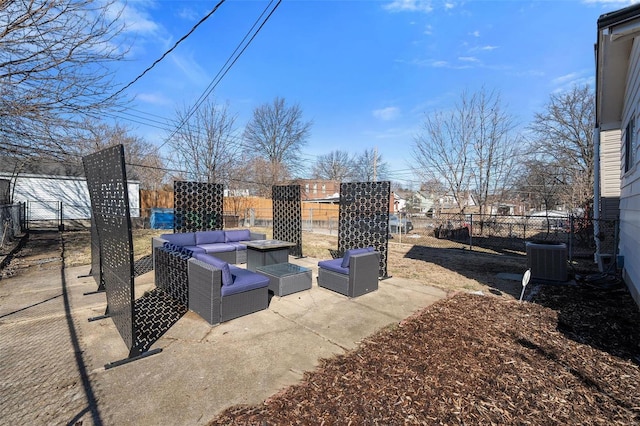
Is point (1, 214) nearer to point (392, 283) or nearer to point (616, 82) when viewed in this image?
point (392, 283)

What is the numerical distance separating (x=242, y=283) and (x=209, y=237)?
417cm

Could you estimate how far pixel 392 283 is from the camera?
244 inches

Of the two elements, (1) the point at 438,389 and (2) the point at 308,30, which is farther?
(2) the point at 308,30

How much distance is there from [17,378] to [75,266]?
5.63 metres

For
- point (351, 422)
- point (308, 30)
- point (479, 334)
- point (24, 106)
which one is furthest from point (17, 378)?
point (308, 30)

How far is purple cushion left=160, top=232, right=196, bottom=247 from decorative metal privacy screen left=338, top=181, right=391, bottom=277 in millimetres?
3879

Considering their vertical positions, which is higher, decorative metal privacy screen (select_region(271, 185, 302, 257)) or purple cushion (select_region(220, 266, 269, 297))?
decorative metal privacy screen (select_region(271, 185, 302, 257))

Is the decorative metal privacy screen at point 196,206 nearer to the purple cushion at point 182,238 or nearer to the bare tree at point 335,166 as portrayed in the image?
the purple cushion at point 182,238

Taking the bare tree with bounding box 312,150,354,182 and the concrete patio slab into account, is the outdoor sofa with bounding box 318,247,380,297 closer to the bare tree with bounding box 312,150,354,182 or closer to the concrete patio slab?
the concrete patio slab

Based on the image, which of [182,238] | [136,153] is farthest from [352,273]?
[136,153]

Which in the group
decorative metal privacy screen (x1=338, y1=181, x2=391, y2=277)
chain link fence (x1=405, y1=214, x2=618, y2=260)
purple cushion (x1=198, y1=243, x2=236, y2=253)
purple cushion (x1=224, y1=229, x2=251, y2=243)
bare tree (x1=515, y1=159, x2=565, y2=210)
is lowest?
chain link fence (x1=405, y1=214, x2=618, y2=260)

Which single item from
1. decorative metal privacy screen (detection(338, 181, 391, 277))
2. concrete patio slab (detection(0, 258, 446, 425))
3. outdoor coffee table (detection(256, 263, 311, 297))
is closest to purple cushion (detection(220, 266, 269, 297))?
concrete patio slab (detection(0, 258, 446, 425))

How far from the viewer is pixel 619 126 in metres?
7.99

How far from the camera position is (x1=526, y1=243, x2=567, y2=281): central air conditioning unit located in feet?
20.3
